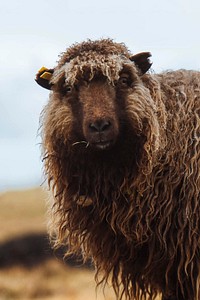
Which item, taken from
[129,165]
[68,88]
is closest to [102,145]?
[129,165]

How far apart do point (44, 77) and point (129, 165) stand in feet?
3.24

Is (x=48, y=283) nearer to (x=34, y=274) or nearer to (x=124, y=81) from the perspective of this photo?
(x=34, y=274)

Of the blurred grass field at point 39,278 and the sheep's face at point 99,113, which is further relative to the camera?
the blurred grass field at point 39,278

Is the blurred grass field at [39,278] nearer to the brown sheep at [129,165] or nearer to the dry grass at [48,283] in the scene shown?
the dry grass at [48,283]

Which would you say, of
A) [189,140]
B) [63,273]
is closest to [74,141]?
[189,140]

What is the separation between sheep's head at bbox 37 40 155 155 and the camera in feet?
25.0

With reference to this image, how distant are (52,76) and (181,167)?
124 centimetres

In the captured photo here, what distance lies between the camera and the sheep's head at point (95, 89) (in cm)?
762

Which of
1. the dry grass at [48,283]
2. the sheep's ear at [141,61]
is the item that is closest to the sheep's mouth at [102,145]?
the sheep's ear at [141,61]

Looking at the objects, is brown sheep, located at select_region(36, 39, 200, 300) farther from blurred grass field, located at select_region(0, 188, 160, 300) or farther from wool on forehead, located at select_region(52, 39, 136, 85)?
blurred grass field, located at select_region(0, 188, 160, 300)

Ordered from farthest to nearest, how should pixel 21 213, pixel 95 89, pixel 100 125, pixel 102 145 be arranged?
pixel 21 213, pixel 95 89, pixel 102 145, pixel 100 125

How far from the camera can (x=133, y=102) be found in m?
7.89

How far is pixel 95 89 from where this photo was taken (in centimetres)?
784

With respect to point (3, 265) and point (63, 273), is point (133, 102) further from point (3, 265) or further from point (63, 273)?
point (3, 265)
